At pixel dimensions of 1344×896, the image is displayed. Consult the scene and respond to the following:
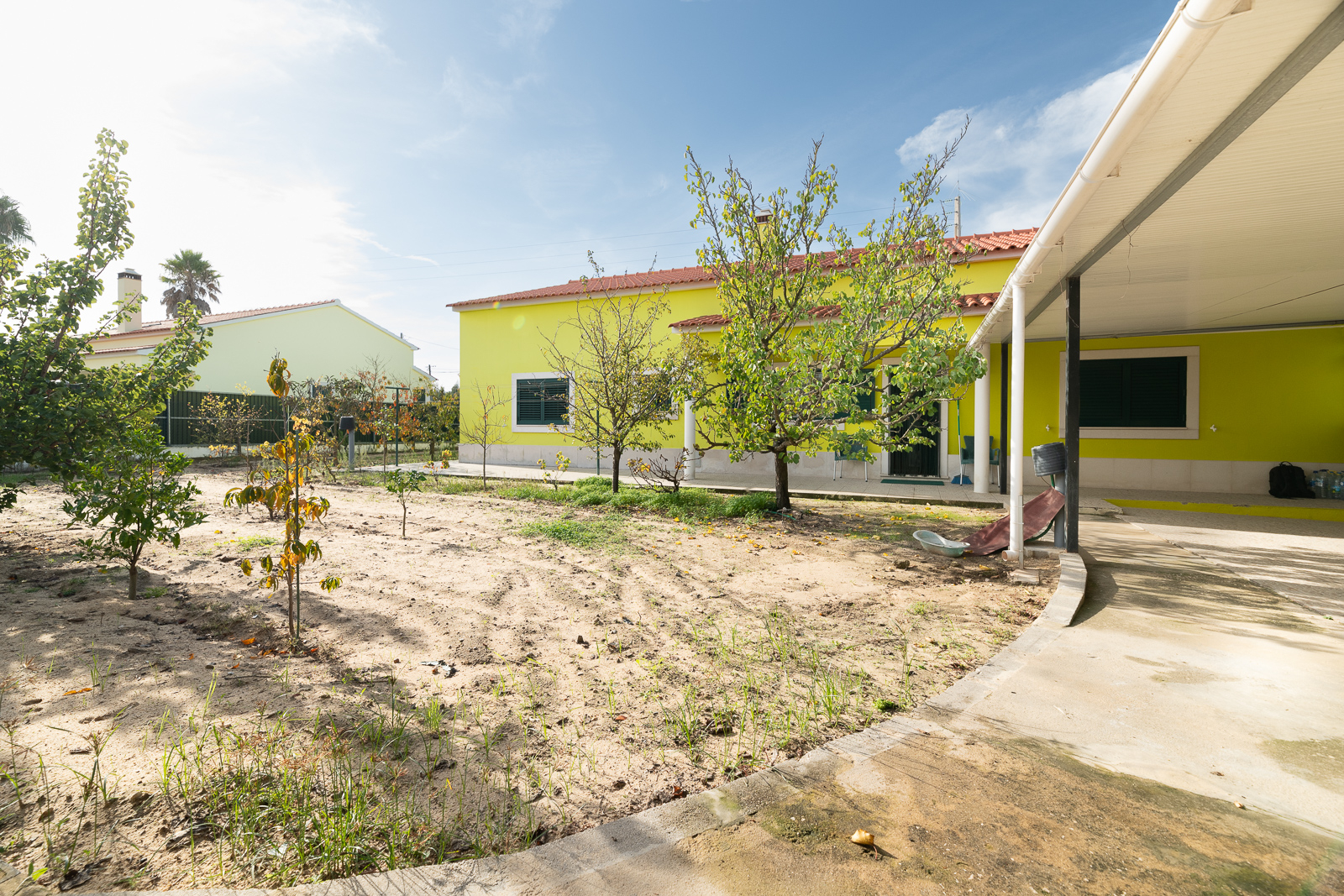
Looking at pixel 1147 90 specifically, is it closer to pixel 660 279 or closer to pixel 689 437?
pixel 689 437

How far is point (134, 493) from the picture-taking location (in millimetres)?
3820

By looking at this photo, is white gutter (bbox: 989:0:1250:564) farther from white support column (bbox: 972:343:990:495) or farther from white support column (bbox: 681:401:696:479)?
white support column (bbox: 681:401:696:479)

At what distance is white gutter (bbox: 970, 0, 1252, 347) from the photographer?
2.17m

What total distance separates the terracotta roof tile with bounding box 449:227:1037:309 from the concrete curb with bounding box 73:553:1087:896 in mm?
11290

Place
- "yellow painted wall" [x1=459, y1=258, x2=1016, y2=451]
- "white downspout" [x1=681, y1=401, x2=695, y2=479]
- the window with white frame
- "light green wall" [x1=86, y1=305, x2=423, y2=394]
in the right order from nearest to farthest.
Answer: the window with white frame < "white downspout" [x1=681, y1=401, x2=695, y2=479] < "yellow painted wall" [x1=459, y1=258, x2=1016, y2=451] < "light green wall" [x1=86, y1=305, x2=423, y2=394]

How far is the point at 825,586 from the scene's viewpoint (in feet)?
15.6

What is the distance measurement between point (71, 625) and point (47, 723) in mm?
1526

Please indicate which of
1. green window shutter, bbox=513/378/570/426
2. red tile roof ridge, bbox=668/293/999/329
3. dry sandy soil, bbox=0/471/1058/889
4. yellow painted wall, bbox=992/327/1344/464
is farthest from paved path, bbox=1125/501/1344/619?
green window shutter, bbox=513/378/570/426

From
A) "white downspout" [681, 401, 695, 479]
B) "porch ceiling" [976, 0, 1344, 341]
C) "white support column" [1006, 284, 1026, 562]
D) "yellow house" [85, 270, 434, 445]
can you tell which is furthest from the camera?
"yellow house" [85, 270, 434, 445]

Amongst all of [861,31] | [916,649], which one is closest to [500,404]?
[861,31]

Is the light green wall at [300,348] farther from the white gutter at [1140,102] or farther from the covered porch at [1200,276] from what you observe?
the covered porch at [1200,276]

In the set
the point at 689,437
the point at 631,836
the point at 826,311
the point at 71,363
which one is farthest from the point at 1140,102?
the point at 689,437

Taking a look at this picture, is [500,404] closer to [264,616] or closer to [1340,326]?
[264,616]

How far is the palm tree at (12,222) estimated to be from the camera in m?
22.3
